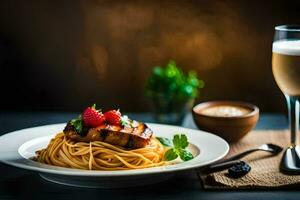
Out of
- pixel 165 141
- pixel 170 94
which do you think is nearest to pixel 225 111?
pixel 170 94

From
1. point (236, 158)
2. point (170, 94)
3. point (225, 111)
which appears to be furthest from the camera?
point (170, 94)

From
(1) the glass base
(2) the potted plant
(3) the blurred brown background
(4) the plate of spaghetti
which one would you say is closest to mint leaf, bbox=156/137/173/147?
(4) the plate of spaghetti

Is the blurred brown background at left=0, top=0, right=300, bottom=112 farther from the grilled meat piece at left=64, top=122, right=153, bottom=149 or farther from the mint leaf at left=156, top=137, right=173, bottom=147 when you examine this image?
the grilled meat piece at left=64, top=122, right=153, bottom=149

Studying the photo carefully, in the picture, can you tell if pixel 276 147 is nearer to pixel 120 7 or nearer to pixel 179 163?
pixel 179 163

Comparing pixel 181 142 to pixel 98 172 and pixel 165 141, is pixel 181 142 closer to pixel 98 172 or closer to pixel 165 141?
pixel 165 141

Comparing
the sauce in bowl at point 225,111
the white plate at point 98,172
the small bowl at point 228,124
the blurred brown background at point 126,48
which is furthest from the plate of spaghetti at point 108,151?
the blurred brown background at point 126,48
